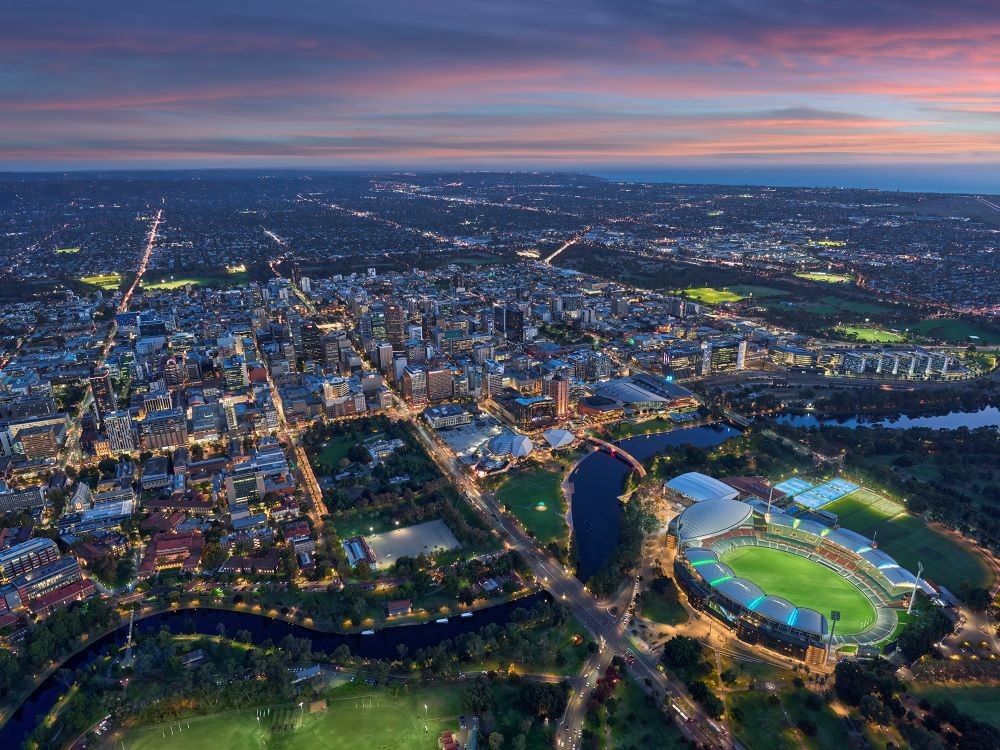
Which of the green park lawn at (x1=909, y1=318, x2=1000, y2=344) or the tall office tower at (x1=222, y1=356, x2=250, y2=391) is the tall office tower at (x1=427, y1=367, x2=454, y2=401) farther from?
the green park lawn at (x1=909, y1=318, x2=1000, y2=344)

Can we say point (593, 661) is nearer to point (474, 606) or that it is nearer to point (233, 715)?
point (474, 606)

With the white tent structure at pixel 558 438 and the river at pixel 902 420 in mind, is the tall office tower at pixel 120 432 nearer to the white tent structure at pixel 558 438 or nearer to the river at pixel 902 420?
the white tent structure at pixel 558 438

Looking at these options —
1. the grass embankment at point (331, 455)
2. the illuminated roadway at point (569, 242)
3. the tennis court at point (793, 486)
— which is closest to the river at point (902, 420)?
the tennis court at point (793, 486)

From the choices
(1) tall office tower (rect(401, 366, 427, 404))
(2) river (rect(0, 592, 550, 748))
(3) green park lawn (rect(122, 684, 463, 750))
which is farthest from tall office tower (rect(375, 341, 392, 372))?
(3) green park lawn (rect(122, 684, 463, 750))

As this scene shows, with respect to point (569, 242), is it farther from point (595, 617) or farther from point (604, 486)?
point (595, 617)

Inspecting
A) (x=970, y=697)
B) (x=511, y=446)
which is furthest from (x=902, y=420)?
(x=511, y=446)
